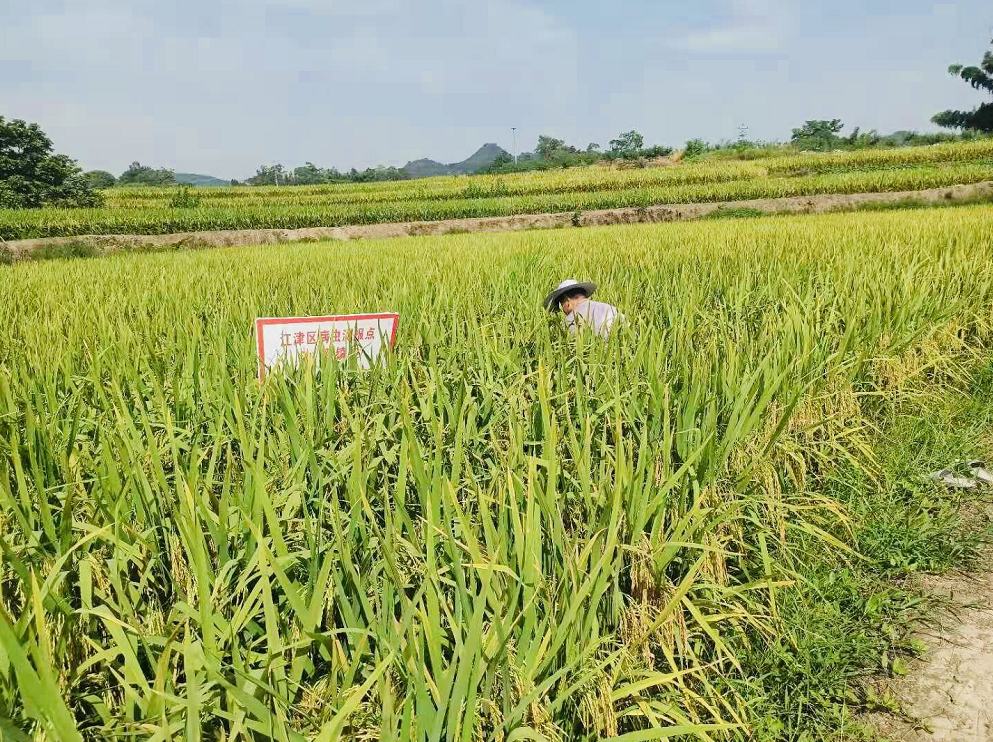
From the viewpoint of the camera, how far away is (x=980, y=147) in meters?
20.7

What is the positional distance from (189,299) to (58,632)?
11.1 feet

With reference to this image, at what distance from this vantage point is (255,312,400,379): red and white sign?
87.9 inches

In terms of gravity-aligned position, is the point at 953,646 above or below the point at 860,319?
below

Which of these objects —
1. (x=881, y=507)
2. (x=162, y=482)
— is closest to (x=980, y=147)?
(x=881, y=507)

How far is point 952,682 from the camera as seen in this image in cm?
143

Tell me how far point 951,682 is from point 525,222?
17.3 meters

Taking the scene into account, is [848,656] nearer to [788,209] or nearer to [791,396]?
[791,396]

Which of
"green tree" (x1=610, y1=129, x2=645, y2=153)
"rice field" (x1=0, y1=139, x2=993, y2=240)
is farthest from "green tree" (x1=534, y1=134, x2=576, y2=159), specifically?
"rice field" (x1=0, y1=139, x2=993, y2=240)

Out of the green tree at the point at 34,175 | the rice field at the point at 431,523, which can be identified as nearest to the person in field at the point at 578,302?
the rice field at the point at 431,523

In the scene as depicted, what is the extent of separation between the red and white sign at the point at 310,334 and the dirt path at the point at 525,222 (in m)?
13.5

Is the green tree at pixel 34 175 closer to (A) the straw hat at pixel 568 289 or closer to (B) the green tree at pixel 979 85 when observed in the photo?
(A) the straw hat at pixel 568 289

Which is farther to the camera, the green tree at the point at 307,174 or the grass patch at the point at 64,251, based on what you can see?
the green tree at the point at 307,174

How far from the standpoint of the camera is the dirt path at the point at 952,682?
1.31 meters

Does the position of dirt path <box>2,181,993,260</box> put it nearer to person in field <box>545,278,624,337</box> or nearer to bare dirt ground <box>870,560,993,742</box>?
person in field <box>545,278,624,337</box>
